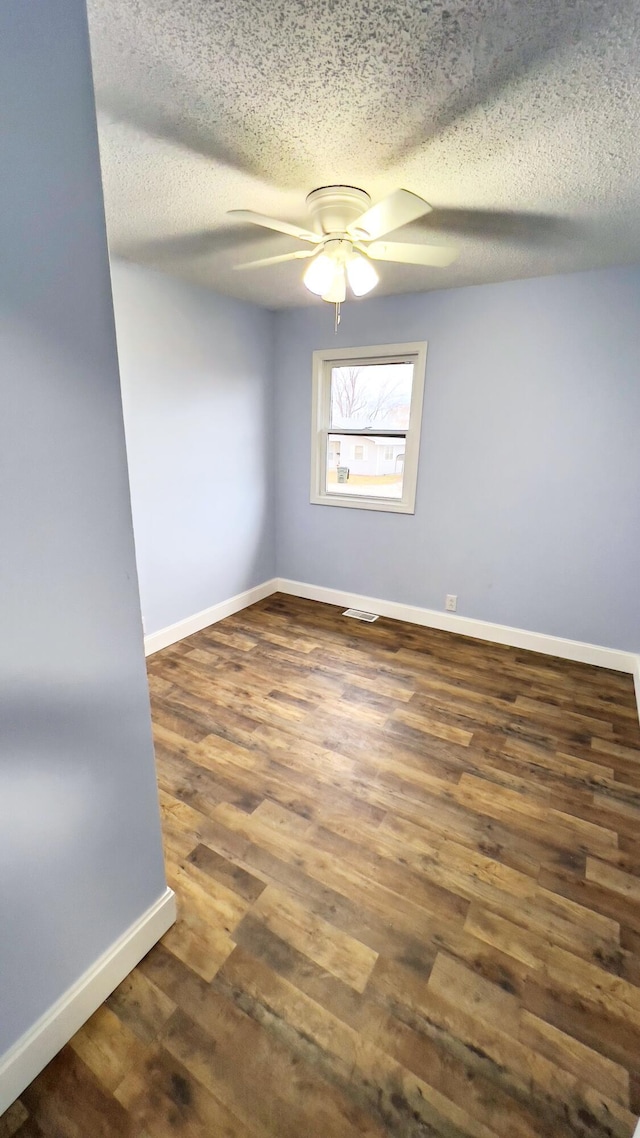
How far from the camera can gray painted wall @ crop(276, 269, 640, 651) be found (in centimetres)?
272

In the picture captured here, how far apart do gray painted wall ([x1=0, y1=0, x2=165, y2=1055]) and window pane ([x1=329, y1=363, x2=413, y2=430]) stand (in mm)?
2796

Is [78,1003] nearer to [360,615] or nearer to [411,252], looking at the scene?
[411,252]

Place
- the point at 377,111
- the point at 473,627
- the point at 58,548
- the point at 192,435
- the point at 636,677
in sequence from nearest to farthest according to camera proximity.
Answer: the point at 58,548, the point at 377,111, the point at 636,677, the point at 192,435, the point at 473,627

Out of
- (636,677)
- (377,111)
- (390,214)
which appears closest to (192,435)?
(390,214)

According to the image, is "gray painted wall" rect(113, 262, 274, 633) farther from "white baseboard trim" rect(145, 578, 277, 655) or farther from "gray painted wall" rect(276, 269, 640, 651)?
"gray painted wall" rect(276, 269, 640, 651)

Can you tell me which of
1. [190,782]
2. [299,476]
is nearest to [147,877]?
[190,782]

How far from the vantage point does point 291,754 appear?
219 cm

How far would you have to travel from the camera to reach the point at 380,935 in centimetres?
141

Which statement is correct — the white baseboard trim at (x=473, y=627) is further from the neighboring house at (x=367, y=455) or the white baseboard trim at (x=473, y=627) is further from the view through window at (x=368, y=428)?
the neighboring house at (x=367, y=455)

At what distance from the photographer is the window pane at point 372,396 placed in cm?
342

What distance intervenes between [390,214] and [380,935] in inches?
94.7

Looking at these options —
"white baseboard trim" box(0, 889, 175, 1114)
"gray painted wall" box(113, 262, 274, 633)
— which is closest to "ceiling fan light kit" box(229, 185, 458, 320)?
"gray painted wall" box(113, 262, 274, 633)

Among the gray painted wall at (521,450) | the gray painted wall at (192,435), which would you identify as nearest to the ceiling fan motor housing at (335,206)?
the gray painted wall at (192,435)

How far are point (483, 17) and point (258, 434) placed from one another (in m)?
2.95
